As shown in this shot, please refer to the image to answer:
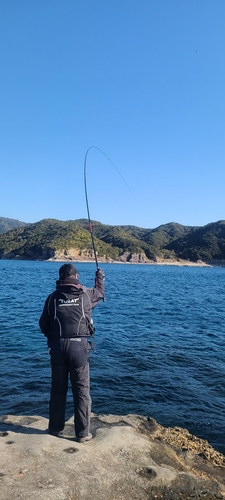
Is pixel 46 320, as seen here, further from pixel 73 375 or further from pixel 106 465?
pixel 106 465

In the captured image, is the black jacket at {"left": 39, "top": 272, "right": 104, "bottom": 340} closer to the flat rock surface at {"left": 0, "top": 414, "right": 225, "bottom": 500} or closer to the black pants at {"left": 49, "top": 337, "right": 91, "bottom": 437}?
the black pants at {"left": 49, "top": 337, "right": 91, "bottom": 437}

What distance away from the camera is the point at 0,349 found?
14406mm

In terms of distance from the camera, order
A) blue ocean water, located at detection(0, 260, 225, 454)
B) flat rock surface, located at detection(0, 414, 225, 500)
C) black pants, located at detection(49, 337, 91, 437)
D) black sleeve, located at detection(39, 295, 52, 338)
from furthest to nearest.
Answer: blue ocean water, located at detection(0, 260, 225, 454) → black sleeve, located at detection(39, 295, 52, 338) → black pants, located at detection(49, 337, 91, 437) → flat rock surface, located at detection(0, 414, 225, 500)

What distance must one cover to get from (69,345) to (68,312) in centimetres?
50

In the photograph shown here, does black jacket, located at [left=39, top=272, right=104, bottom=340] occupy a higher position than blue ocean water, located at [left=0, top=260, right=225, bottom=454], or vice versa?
black jacket, located at [left=39, top=272, right=104, bottom=340]

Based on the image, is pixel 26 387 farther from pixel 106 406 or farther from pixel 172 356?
pixel 172 356

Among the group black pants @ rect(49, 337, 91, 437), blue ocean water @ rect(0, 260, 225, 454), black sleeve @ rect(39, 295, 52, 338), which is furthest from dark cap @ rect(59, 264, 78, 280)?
blue ocean water @ rect(0, 260, 225, 454)

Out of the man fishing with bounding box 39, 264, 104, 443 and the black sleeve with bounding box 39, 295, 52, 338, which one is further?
the black sleeve with bounding box 39, 295, 52, 338

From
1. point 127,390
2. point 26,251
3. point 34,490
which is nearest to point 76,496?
point 34,490

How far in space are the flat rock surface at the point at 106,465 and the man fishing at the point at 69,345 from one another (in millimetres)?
379

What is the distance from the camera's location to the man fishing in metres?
5.64

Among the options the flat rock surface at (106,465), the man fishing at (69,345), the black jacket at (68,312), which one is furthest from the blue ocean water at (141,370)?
the black jacket at (68,312)

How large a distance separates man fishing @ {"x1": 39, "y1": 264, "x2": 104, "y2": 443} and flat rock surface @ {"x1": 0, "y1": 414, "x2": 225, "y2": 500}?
0.38m

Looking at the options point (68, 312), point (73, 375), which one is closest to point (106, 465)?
point (73, 375)
